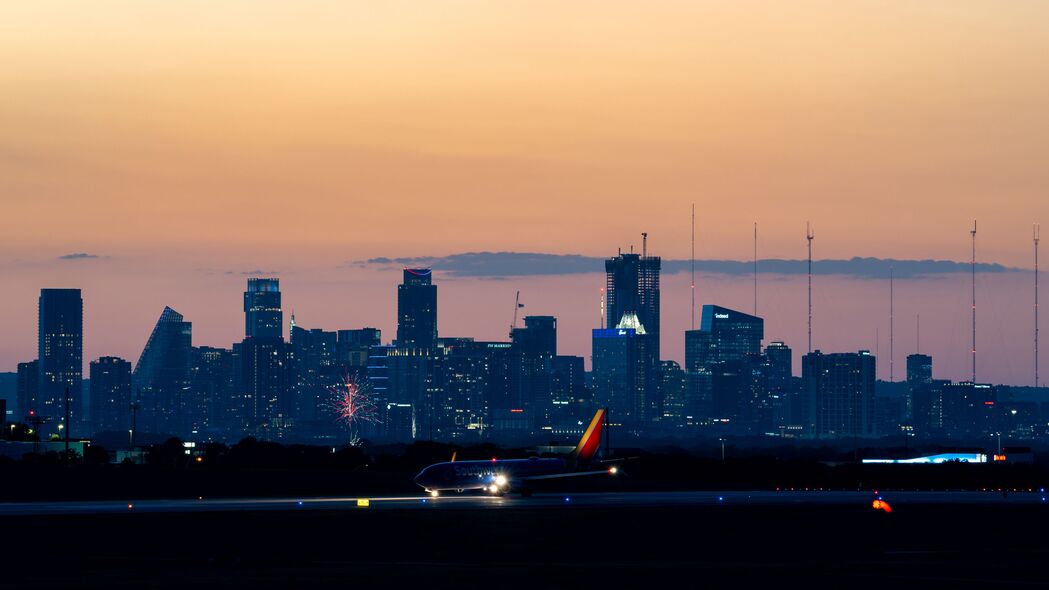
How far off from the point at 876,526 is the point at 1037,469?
9521 centimetres

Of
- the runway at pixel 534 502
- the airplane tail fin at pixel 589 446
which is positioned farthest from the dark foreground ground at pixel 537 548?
the airplane tail fin at pixel 589 446

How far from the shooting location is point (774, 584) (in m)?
45.7

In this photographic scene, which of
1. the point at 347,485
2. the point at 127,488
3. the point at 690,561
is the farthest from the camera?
the point at 347,485

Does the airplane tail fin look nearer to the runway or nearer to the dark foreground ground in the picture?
the runway

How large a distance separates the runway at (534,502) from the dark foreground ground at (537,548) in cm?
345

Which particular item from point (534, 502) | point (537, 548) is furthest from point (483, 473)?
point (537, 548)

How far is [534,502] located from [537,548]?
4866 cm

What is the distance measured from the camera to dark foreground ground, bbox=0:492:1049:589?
1857 inches

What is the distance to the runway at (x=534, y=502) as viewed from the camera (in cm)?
9819

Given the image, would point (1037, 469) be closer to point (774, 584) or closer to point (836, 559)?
point (836, 559)

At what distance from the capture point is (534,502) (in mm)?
109750

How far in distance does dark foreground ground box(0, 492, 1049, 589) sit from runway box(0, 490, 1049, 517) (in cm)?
345

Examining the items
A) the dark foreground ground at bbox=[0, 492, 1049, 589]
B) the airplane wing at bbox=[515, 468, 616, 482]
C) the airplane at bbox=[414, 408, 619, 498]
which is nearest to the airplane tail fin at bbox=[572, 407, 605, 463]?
the airplane at bbox=[414, 408, 619, 498]

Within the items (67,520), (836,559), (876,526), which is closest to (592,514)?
(876,526)
